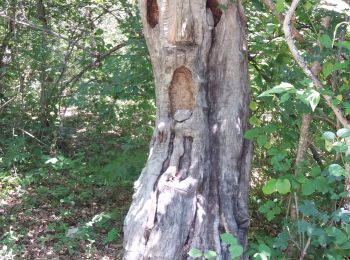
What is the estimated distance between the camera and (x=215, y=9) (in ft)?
11.8

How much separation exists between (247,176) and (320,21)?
1313mm

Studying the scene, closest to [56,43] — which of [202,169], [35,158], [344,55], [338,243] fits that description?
[35,158]

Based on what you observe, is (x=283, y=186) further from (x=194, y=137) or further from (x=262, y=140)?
(x=194, y=137)

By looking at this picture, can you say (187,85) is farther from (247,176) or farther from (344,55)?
(344,55)

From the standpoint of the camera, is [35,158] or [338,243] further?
[35,158]

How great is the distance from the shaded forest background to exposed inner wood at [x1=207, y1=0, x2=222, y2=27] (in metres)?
0.33

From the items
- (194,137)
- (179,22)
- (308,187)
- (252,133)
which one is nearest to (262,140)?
(252,133)

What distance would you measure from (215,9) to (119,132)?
3.82 metres

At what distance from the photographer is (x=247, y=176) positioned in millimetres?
3744

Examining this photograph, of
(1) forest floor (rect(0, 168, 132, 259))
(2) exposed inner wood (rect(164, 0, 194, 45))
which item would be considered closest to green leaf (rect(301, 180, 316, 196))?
(2) exposed inner wood (rect(164, 0, 194, 45))

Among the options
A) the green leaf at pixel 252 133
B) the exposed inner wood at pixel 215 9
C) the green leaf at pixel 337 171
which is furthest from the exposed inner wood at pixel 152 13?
the green leaf at pixel 337 171

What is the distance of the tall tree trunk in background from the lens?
329 cm

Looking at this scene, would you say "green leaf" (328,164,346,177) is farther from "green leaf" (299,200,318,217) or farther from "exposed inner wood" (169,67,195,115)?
"exposed inner wood" (169,67,195,115)

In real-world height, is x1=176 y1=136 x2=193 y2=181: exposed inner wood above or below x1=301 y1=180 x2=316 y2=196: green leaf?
above
